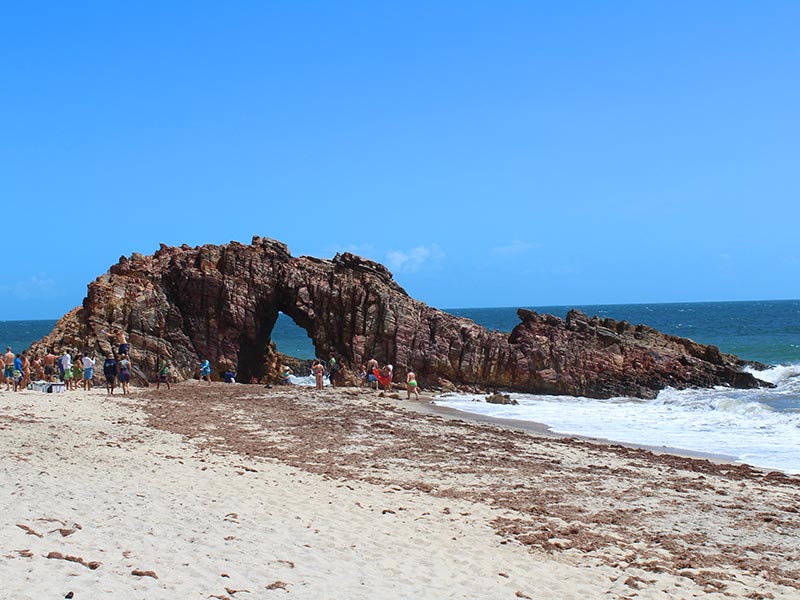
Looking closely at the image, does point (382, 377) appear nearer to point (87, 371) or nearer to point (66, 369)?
point (87, 371)

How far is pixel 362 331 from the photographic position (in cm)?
3678

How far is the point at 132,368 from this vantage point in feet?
107

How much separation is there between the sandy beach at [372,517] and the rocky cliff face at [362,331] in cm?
1546

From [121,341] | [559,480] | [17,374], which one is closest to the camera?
[559,480]

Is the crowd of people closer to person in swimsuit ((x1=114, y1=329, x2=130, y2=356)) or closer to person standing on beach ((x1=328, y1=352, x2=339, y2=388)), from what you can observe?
person in swimsuit ((x1=114, y1=329, x2=130, y2=356))

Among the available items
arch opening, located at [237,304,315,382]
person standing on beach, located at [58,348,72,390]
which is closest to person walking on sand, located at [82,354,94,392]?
person standing on beach, located at [58,348,72,390]

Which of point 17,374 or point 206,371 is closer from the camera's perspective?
point 17,374

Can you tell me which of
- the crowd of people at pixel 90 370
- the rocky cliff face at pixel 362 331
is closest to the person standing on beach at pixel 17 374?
the crowd of people at pixel 90 370

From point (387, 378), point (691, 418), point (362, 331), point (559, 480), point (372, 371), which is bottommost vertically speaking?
point (559, 480)

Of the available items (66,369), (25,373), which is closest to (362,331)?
(66,369)

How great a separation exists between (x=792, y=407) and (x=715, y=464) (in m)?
14.0

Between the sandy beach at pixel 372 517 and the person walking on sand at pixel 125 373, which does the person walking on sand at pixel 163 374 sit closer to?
the person walking on sand at pixel 125 373

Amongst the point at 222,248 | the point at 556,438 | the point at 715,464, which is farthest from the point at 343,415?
the point at 222,248

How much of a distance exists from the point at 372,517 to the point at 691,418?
17.4m
